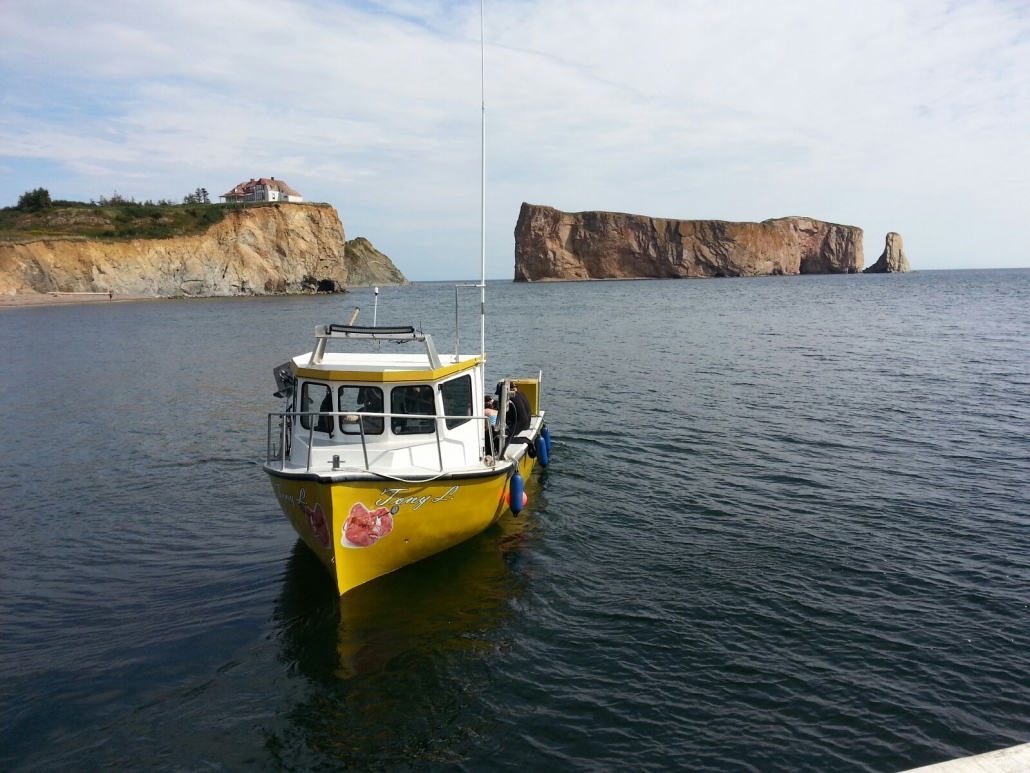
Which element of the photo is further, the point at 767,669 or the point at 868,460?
the point at 868,460

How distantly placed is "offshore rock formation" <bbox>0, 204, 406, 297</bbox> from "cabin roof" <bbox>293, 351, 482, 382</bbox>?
76586 mm

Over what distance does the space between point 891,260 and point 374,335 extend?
200 meters

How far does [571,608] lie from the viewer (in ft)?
31.3

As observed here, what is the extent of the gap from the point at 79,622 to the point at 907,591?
→ 1099 cm

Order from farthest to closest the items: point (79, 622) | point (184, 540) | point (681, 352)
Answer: point (681, 352)
point (184, 540)
point (79, 622)

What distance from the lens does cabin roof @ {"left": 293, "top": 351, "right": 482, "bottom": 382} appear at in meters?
10.4

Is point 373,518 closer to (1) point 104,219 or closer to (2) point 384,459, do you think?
(2) point 384,459

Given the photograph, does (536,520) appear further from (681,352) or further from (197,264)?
(197,264)

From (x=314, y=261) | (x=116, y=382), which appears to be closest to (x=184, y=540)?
(x=116, y=382)

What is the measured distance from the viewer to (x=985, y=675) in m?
7.76

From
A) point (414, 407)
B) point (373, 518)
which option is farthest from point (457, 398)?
point (373, 518)

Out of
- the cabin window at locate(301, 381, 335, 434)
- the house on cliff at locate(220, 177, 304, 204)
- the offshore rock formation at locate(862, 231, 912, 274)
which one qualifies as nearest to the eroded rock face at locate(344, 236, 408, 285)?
the house on cliff at locate(220, 177, 304, 204)

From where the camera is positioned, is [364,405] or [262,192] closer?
[364,405]

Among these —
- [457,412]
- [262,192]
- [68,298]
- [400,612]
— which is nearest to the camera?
[400,612]
